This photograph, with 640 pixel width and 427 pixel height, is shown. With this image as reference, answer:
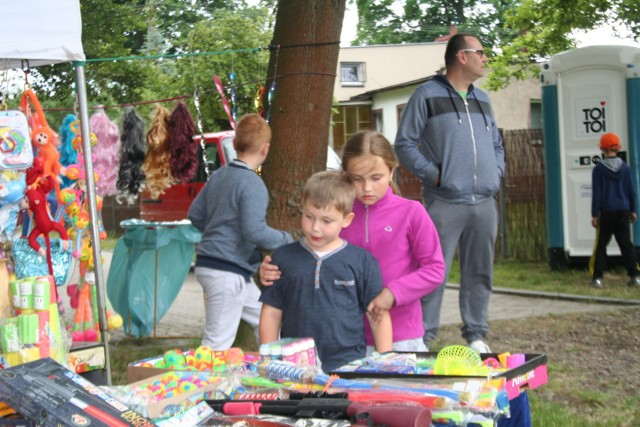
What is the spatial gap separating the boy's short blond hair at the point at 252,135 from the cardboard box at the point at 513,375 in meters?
2.45

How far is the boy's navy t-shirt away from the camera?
3820mm

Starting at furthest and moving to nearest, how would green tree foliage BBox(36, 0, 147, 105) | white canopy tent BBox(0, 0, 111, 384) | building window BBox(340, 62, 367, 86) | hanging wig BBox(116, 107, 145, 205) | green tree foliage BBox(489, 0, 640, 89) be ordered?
1. building window BBox(340, 62, 367, 86)
2. green tree foliage BBox(36, 0, 147, 105)
3. green tree foliage BBox(489, 0, 640, 89)
4. hanging wig BBox(116, 107, 145, 205)
5. white canopy tent BBox(0, 0, 111, 384)

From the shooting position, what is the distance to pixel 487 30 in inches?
2112

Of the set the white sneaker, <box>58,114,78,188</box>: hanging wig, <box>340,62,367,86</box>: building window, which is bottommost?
the white sneaker

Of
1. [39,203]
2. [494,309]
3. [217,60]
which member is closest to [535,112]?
[217,60]

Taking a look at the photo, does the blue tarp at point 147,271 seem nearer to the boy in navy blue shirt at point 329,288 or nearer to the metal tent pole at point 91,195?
the metal tent pole at point 91,195

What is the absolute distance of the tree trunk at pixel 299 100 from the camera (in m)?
Result: 6.89

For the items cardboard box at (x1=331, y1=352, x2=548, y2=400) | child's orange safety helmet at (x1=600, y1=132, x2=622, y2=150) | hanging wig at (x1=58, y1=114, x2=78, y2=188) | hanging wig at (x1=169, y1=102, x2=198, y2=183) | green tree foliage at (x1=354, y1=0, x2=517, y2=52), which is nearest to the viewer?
cardboard box at (x1=331, y1=352, x2=548, y2=400)

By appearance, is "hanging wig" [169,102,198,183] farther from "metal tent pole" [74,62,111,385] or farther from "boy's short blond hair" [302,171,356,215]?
"boy's short blond hair" [302,171,356,215]

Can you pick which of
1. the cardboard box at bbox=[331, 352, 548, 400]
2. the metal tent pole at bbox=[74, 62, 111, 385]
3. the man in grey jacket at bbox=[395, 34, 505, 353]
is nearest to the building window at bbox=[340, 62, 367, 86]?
Result: the man in grey jacket at bbox=[395, 34, 505, 353]

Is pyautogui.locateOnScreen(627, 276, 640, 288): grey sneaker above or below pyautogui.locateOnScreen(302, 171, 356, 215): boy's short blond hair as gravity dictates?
below

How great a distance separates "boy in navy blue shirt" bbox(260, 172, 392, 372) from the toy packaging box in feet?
4.21

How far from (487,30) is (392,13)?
6.30 meters

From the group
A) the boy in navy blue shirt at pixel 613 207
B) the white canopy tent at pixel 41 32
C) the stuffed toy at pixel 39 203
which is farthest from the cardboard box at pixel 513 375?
the boy in navy blue shirt at pixel 613 207
